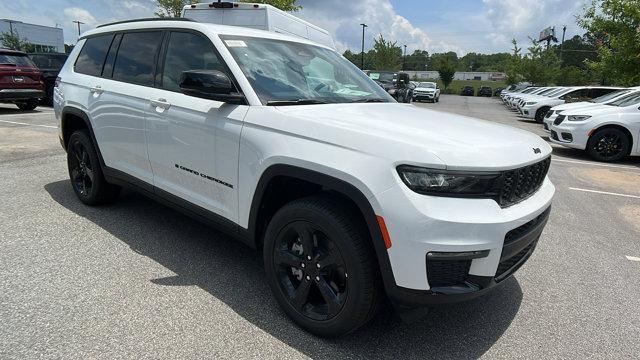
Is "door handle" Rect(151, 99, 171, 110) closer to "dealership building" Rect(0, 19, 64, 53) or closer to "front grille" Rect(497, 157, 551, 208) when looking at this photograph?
"front grille" Rect(497, 157, 551, 208)

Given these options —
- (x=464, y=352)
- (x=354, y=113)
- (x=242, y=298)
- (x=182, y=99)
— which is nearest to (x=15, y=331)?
(x=242, y=298)

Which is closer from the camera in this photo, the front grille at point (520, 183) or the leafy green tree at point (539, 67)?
the front grille at point (520, 183)

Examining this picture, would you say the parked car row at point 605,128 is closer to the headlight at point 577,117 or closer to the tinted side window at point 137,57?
the headlight at point 577,117

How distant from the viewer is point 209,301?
10.1ft

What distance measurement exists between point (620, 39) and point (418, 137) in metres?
18.0

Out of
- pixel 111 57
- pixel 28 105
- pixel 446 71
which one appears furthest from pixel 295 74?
pixel 446 71

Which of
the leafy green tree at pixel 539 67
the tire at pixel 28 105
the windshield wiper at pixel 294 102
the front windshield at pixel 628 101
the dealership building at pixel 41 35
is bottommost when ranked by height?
the tire at pixel 28 105

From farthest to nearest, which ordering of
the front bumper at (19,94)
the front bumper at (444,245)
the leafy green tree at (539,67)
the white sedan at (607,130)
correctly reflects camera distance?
the leafy green tree at (539,67) → the front bumper at (19,94) → the white sedan at (607,130) → the front bumper at (444,245)

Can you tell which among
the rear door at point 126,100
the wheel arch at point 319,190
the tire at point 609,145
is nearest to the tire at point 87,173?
the rear door at point 126,100

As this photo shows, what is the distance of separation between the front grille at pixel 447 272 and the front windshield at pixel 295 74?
4.79 feet

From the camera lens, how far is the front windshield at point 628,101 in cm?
964

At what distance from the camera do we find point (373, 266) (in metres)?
2.41

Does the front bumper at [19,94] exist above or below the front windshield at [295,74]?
below

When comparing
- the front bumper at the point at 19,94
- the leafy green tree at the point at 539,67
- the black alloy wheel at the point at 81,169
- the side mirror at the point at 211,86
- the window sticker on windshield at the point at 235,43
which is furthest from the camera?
the leafy green tree at the point at 539,67
